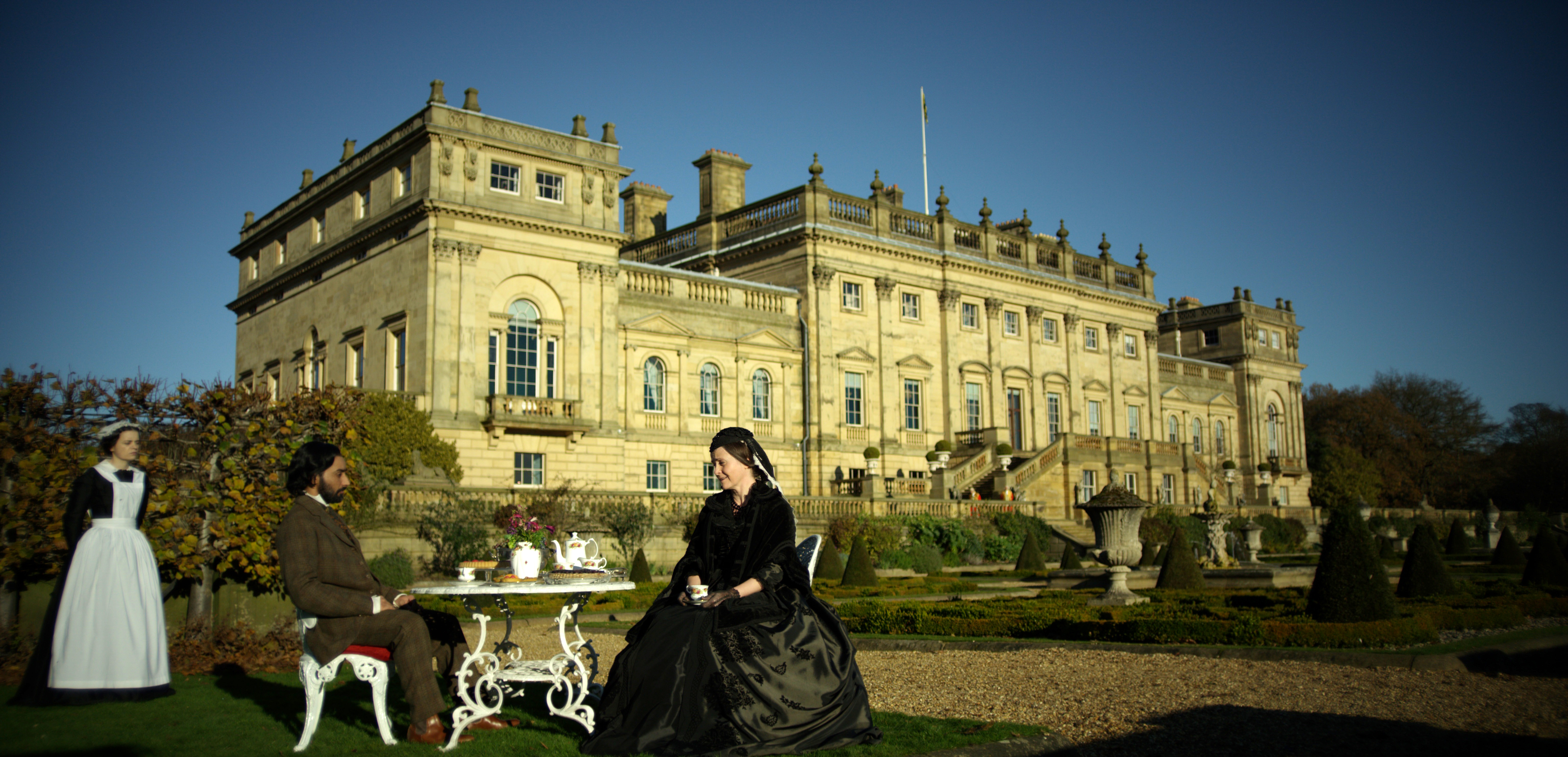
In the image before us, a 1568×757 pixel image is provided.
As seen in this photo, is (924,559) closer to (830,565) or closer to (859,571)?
Answer: (830,565)

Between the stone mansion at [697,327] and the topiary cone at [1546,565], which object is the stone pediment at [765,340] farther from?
the topiary cone at [1546,565]

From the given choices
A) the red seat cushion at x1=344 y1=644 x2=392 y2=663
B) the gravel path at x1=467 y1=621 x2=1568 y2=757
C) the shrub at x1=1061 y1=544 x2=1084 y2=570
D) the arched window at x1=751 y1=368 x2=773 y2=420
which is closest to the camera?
the red seat cushion at x1=344 y1=644 x2=392 y2=663

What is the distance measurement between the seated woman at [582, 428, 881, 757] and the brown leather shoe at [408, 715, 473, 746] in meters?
0.85

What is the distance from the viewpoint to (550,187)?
28.0 metres

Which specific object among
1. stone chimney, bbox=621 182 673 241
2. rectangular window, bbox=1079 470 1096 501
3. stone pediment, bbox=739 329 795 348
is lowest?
rectangular window, bbox=1079 470 1096 501

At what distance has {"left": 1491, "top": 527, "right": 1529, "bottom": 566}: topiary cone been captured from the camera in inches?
968

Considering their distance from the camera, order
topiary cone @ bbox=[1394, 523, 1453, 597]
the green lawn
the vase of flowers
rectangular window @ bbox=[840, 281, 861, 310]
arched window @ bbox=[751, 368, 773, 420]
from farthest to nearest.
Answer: rectangular window @ bbox=[840, 281, 861, 310] → arched window @ bbox=[751, 368, 773, 420] → topiary cone @ bbox=[1394, 523, 1453, 597] → the vase of flowers → the green lawn

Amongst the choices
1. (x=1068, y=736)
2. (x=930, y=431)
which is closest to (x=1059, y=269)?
(x=930, y=431)

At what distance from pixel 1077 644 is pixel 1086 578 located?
9012mm

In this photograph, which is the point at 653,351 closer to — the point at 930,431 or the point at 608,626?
the point at 930,431

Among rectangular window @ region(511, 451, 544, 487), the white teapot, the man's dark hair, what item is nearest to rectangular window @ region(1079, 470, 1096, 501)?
rectangular window @ region(511, 451, 544, 487)

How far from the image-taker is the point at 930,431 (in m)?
36.7

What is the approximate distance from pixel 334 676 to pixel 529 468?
21.3 meters

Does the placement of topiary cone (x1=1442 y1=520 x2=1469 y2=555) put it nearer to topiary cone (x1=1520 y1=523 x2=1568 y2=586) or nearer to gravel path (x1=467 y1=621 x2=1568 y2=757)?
topiary cone (x1=1520 y1=523 x2=1568 y2=586)
